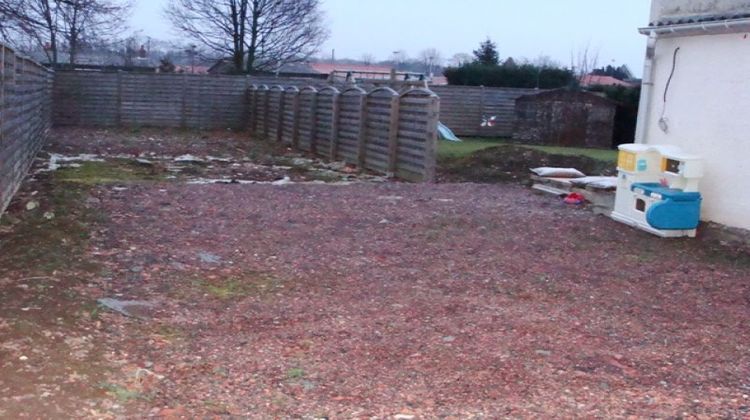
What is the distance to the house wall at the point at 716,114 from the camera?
8602mm

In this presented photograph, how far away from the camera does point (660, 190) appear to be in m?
8.91

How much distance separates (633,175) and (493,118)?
2038cm

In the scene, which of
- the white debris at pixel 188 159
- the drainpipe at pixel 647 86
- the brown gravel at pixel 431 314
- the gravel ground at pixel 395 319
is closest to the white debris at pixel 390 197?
the brown gravel at pixel 431 314

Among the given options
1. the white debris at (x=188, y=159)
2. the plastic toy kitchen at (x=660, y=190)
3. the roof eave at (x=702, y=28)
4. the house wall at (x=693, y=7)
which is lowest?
the white debris at (x=188, y=159)

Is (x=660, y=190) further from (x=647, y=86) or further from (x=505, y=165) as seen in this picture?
(x=505, y=165)

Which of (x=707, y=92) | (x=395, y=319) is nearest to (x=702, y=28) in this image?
(x=707, y=92)

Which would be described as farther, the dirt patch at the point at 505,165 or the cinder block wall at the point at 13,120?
the dirt patch at the point at 505,165

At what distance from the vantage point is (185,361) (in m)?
4.44

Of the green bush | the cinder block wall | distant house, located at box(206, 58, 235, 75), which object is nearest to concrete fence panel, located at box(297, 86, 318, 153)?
the cinder block wall

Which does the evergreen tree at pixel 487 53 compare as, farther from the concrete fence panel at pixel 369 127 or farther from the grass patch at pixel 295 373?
the grass patch at pixel 295 373

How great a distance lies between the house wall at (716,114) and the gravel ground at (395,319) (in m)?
0.79

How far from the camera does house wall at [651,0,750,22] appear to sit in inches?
349

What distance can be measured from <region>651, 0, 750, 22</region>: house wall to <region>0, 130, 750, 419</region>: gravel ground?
2.70 meters

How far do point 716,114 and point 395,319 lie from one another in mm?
5471
